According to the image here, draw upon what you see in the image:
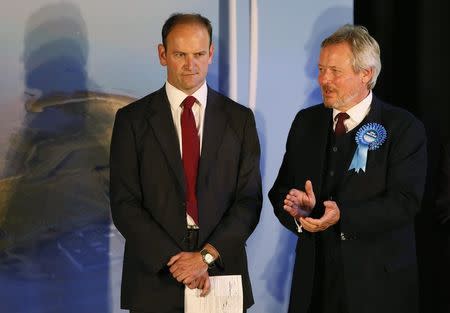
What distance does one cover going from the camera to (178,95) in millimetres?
3287

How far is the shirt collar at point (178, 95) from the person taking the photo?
3.29 metres

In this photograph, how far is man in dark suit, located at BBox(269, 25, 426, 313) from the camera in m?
3.04

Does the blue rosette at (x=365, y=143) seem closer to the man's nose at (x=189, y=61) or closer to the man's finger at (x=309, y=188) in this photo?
the man's finger at (x=309, y=188)

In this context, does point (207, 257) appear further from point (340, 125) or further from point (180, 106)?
point (340, 125)

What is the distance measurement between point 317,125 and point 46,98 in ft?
4.13

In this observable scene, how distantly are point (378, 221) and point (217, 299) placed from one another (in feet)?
2.20

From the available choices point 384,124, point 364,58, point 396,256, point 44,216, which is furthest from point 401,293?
point 44,216

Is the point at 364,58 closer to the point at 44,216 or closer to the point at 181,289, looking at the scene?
the point at 181,289

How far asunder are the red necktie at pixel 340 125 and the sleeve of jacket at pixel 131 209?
2.50ft

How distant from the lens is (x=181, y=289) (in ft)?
10.5

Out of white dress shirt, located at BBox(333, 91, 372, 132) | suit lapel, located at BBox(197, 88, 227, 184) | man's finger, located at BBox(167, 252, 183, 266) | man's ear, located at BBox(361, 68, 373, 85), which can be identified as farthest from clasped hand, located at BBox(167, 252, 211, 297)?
man's ear, located at BBox(361, 68, 373, 85)

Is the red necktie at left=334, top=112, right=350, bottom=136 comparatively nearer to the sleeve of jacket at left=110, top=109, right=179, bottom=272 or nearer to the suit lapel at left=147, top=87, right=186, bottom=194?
the suit lapel at left=147, top=87, right=186, bottom=194

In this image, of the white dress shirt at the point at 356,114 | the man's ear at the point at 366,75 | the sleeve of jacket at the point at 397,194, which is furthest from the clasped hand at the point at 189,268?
the man's ear at the point at 366,75

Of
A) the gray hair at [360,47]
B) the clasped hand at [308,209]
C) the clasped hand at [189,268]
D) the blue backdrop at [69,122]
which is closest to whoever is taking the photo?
the clasped hand at [308,209]
